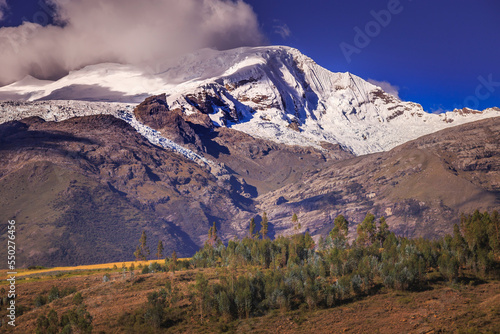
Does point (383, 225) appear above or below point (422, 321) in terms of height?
above

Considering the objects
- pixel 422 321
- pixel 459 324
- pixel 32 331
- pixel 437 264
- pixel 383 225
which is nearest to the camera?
pixel 459 324

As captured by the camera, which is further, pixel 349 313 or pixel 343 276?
pixel 343 276

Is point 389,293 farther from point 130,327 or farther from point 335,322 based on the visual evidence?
point 130,327

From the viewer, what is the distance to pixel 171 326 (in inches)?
3548

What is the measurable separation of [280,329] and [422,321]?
24.4m

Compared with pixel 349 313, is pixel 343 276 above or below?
above

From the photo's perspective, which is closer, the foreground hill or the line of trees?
the foreground hill

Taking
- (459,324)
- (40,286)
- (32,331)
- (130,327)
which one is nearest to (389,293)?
(459,324)

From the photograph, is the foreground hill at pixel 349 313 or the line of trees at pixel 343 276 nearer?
the foreground hill at pixel 349 313

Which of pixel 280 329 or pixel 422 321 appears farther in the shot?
pixel 280 329

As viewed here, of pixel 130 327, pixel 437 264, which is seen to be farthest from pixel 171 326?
pixel 437 264

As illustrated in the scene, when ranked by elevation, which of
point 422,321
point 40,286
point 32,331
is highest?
point 40,286

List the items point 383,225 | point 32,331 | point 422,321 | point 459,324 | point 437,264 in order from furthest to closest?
point 383,225
point 437,264
point 32,331
point 422,321
point 459,324

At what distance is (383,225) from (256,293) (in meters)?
90.2
